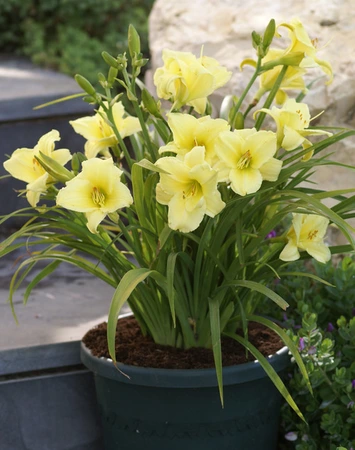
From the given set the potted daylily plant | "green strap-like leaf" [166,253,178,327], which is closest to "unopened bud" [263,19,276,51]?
the potted daylily plant

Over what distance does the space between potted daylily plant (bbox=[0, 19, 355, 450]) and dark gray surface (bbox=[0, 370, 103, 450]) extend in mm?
190

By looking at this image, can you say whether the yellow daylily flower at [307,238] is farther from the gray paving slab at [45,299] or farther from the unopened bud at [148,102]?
the gray paving slab at [45,299]

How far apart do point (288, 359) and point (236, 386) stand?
16 cm

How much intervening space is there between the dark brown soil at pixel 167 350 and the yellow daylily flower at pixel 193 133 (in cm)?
42

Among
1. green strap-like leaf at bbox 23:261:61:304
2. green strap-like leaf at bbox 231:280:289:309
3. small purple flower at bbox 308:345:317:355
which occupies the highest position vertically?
green strap-like leaf at bbox 231:280:289:309

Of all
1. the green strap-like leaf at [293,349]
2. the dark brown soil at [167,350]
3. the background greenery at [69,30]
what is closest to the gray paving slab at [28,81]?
the background greenery at [69,30]

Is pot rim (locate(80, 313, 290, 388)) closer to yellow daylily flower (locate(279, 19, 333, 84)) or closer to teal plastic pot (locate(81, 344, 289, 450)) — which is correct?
teal plastic pot (locate(81, 344, 289, 450))

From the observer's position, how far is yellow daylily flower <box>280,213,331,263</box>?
156 cm

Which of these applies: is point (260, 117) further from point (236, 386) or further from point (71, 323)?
point (71, 323)

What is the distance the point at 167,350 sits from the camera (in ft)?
5.57

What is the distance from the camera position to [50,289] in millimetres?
2475

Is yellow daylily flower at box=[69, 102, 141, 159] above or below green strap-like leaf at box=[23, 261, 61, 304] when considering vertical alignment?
above

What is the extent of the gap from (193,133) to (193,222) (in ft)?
0.59

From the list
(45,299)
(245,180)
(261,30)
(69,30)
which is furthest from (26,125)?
(69,30)
